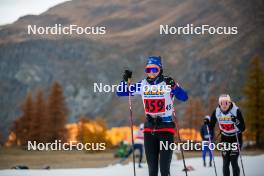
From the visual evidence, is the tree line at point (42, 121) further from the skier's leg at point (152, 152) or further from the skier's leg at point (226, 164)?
the skier's leg at point (152, 152)

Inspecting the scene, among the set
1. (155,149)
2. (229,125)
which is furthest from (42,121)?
(155,149)

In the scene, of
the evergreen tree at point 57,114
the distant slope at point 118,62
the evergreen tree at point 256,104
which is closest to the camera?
the evergreen tree at point 256,104

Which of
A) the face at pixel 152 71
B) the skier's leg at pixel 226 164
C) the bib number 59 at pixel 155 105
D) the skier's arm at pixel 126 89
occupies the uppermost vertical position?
the face at pixel 152 71

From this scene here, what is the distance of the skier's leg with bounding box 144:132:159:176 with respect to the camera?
616cm

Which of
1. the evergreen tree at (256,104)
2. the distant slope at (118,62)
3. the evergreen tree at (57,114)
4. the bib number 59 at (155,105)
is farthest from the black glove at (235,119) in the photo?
the distant slope at (118,62)

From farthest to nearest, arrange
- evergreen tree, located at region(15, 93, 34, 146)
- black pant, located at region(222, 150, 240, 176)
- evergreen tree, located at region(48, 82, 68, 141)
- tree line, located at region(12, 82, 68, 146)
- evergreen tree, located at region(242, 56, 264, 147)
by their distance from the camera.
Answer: evergreen tree, located at region(48, 82, 68, 141) < evergreen tree, located at region(15, 93, 34, 146) < tree line, located at region(12, 82, 68, 146) < evergreen tree, located at region(242, 56, 264, 147) < black pant, located at region(222, 150, 240, 176)

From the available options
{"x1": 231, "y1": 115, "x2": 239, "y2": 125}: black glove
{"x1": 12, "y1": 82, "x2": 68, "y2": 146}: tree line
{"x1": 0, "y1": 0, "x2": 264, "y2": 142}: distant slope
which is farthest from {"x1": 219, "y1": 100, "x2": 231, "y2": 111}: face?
{"x1": 0, "y1": 0, "x2": 264, "y2": 142}: distant slope

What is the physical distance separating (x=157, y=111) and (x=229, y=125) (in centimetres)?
218

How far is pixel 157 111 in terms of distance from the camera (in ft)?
20.9

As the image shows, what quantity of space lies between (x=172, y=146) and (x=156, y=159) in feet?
0.82

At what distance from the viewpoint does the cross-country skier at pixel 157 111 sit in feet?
20.2

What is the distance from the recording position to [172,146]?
6.12 m

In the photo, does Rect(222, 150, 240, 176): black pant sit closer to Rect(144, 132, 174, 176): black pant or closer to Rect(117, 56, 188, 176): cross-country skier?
Rect(117, 56, 188, 176): cross-country skier

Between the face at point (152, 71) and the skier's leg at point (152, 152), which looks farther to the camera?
the face at point (152, 71)
